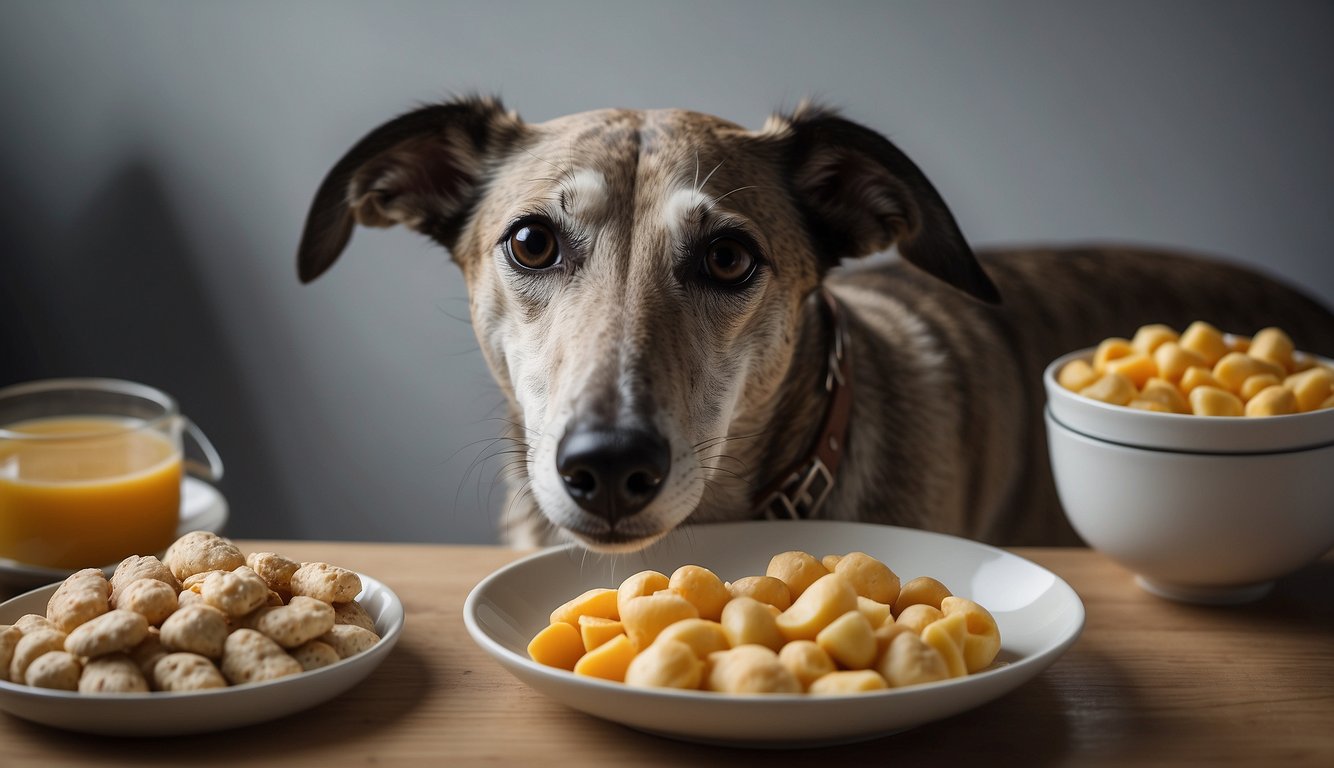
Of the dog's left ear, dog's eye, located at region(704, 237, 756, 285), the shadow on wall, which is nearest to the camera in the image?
dog's eye, located at region(704, 237, 756, 285)

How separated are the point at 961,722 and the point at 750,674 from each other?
0.24 meters

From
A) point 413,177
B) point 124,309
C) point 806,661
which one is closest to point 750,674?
point 806,661

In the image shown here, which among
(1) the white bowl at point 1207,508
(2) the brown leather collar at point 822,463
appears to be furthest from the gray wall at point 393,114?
(1) the white bowl at point 1207,508

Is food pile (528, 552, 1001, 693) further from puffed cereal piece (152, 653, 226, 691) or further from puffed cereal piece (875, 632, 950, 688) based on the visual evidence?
puffed cereal piece (152, 653, 226, 691)

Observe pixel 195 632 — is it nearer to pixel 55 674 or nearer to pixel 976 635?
pixel 55 674

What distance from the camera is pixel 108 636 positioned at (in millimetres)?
867

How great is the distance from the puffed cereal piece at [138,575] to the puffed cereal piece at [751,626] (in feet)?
1.60

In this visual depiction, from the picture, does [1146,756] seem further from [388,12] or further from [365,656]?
[388,12]

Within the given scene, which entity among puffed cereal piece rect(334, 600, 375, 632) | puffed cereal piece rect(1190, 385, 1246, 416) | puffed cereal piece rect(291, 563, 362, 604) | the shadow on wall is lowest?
the shadow on wall

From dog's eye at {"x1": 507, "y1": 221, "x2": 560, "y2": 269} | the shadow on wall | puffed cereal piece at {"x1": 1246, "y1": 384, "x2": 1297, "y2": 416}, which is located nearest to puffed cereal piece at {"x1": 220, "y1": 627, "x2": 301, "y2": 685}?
dog's eye at {"x1": 507, "y1": 221, "x2": 560, "y2": 269}

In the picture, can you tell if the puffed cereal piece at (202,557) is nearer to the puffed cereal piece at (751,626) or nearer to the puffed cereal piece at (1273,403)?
the puffed cereal piece at (751,626)

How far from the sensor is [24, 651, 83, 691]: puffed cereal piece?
86 centimetres

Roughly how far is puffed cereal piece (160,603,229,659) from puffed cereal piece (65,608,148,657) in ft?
0.07

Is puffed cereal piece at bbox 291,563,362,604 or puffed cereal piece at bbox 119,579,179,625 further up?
puffed cereal piece at bbox 119,579,179,625
